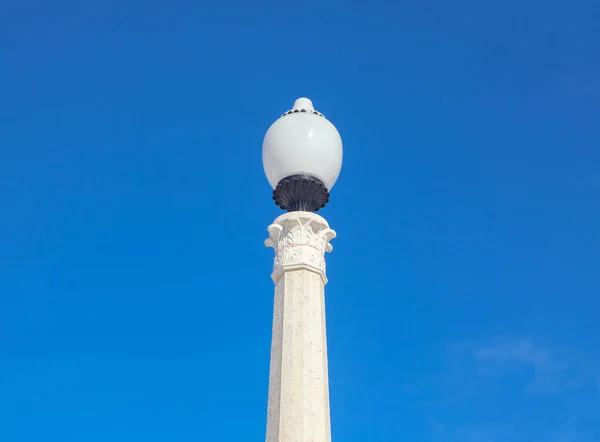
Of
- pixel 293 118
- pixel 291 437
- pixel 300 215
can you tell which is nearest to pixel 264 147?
pixel 293 118

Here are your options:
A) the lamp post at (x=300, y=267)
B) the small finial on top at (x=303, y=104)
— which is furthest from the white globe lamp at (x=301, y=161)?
the small finial on top at (x=303, y=104)

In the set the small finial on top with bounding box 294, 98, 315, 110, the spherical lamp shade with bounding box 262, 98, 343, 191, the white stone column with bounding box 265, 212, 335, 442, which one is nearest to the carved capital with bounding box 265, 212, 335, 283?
the white stone column with bounding box 265, 212, 335, 442

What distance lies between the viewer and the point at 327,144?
13.8m

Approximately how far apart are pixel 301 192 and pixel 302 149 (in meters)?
0.74

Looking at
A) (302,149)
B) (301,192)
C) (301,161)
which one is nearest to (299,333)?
(301,192)

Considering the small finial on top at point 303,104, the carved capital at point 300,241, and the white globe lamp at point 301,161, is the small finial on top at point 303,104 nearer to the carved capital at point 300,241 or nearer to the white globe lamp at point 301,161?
the white globe lamp at point 301,161

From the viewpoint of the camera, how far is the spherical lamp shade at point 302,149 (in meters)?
13.6

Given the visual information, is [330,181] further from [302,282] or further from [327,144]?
[302,282]

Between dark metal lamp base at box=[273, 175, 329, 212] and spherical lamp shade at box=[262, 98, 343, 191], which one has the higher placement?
spherical lamp shade at box=[262, 98, 343, 191]

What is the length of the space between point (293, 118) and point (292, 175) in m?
1.08

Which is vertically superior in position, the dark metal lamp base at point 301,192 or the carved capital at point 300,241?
the dark metal lamp base at point 301,192

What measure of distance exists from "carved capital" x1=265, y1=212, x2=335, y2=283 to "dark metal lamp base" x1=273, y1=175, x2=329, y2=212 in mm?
293

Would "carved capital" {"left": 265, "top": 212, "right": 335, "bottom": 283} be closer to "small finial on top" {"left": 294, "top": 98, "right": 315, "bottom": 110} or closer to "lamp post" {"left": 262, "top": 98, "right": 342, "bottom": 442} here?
"lamp post" {"left": 262, "top": 98, "right": 342, "bottom": 442}

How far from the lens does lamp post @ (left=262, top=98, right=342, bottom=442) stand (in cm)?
1137
